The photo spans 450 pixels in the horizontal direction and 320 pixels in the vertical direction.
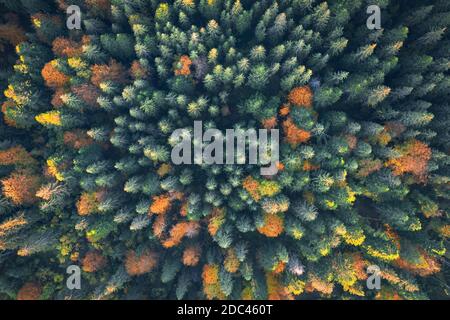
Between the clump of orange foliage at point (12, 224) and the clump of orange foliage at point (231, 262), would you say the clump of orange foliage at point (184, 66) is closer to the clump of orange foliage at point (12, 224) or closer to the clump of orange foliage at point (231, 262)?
the clump of orange foliage at point (231, 262)

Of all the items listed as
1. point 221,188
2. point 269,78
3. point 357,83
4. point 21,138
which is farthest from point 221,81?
point 21,138

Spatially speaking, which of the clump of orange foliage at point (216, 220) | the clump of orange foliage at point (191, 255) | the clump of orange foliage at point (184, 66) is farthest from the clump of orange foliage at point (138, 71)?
the clump of orange foliage at point (191, 255)

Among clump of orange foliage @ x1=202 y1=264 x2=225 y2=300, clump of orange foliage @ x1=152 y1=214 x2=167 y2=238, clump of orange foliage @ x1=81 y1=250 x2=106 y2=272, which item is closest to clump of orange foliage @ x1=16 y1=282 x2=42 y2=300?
clump of orange foliage @ x1=81 y1=250 x2=106 y2=272

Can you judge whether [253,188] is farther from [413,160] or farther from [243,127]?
[413,160]

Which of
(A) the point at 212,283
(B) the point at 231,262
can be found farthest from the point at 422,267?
(A) the point at 212,283

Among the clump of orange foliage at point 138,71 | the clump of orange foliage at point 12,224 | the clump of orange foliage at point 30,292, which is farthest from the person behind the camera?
the clump of orange foliage at point 30,292

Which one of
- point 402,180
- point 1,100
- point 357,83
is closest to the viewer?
point 357,83

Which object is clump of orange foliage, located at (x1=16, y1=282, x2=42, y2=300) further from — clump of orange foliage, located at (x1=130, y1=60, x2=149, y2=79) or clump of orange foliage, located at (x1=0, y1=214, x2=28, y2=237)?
clump of orange foliage, located at (x1=130, y1=60, x2=149, y2=79)

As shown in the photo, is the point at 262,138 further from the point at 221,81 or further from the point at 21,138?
the point at 21,138
